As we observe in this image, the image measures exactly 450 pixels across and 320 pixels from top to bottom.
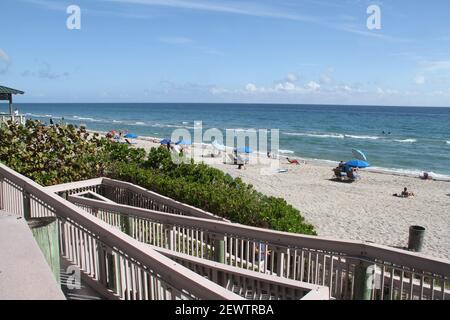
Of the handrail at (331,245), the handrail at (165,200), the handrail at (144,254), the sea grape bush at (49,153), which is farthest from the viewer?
the sea grape bush at (49,153)

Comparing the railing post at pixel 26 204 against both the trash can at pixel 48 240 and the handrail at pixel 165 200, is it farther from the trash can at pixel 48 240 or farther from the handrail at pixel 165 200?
the handrail at pixel 165 200

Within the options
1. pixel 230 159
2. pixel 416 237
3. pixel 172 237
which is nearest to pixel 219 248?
pixel 172 237

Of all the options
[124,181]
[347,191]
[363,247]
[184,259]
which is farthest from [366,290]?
[347,191]

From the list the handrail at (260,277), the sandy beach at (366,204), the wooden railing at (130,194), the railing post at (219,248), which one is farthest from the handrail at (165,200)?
the sandy beach at (366,204)

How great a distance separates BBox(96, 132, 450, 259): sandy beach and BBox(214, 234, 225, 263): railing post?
712 cm

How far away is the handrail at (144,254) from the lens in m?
1.82

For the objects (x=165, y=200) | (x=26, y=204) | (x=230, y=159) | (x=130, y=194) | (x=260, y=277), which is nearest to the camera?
(x=260, y=277)

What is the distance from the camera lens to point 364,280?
313 cm

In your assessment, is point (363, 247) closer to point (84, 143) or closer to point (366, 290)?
point (366, 290)

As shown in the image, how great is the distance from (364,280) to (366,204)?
13.1 meters

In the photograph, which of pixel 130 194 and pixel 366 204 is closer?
pixel 130 194

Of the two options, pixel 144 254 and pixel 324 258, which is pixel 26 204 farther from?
→ pixel 324 258
